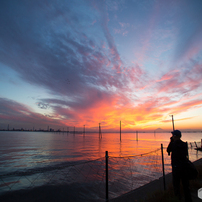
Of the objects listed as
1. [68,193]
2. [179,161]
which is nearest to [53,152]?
[68,193]

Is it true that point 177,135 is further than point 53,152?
No

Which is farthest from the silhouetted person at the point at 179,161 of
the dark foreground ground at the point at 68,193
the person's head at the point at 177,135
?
the dark foreground ground at the point at 68,193

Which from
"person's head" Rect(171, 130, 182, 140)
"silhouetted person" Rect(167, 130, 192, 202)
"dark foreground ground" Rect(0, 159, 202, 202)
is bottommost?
"dark foreground ground" Rect(0, 159, 202, 202)

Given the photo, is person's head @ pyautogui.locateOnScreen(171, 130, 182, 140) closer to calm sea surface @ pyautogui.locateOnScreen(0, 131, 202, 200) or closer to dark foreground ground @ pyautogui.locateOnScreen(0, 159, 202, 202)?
dark foreground ground @ pyautogui.locateOnScreen(0, 159, 202, 202)

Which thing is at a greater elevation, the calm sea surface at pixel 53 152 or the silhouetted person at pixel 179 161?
the silhouetted person at pixel 179 161

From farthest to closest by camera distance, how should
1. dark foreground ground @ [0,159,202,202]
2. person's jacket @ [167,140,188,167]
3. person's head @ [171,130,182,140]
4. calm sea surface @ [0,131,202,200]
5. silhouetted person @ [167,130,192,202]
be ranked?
calm sea surface @ [0,131,202,200] < dark foreground ground @ [0,159,202,202] < person's head @ [171,130,182,140] < person's jacket @ [167,140,188,167] < silhouetted person @ [167,130,192,202]

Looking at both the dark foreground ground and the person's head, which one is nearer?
the person's head

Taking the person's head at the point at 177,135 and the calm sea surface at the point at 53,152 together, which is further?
the calm sea surface at the point at 53,152

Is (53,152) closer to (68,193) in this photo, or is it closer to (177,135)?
(68,193)

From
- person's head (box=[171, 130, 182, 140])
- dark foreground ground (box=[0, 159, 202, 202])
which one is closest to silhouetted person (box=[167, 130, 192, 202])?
person's head (box=[171, 130, 182, 140])

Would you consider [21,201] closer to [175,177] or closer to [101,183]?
[101,183]

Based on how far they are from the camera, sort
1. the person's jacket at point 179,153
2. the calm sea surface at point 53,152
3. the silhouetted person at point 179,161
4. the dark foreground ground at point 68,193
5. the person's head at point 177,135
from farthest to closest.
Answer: the calm sea surface at point 53,152
the dark foreground ground at point 68,193
the person's head at point 177,135
the person's jacket at point 179,153
the silhouetted person at point 179,161

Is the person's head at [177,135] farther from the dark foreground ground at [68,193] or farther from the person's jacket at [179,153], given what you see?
the dark foreground ground at [68,193]

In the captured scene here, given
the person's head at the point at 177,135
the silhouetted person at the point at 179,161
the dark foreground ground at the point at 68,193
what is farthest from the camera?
the dark foreground ground at the point at 68,193
